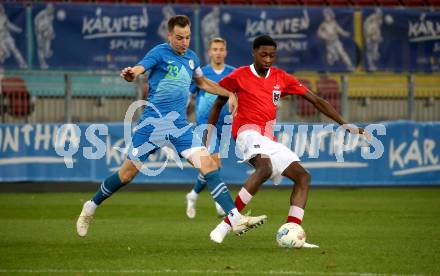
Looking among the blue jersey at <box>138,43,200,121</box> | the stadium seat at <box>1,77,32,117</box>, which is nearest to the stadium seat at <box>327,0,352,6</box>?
the stadium seat at <box>1,77,32,117</box>

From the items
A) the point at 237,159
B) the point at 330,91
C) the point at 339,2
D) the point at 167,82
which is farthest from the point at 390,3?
the point at 167,82

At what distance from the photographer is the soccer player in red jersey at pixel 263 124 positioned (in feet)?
32.9

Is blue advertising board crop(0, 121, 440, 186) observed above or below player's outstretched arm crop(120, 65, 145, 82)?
below

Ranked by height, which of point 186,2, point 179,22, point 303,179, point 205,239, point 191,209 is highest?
point 186,2

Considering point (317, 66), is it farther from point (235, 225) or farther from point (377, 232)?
point (235, 225)

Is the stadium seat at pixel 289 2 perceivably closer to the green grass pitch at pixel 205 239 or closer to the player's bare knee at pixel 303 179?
the green grass pitch at pixel 205 239

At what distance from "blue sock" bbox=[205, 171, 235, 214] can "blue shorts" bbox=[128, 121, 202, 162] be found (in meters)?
0.47

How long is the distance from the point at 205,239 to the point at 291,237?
1.55m

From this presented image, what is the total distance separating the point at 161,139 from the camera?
10.6 meters

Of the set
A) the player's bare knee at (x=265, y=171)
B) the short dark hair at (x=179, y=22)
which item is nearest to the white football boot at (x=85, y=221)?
the player's bare knee at (x=265, y=171)

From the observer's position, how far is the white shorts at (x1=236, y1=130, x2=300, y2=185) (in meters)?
10.1

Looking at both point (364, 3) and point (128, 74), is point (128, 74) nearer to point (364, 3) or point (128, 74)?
point (128, 74)

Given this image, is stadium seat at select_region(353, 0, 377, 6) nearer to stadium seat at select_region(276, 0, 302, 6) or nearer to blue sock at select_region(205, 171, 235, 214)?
stadium seat at select_region(276, 0, 302, 6)

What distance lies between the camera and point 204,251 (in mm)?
9828
